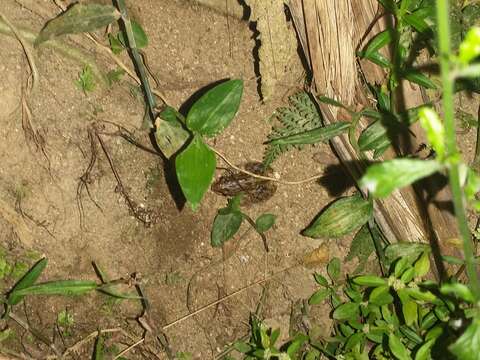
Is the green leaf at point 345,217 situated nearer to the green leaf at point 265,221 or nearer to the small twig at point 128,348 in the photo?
the green leaf at point 265,221

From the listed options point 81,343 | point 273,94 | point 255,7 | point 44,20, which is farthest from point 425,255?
point 44,20

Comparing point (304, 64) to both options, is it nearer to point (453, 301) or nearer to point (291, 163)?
point (291, 163)

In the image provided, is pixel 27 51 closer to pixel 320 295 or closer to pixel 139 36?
pixel 139 36

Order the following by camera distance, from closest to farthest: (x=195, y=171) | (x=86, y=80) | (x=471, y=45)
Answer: (x=471, y=45)
(x=195, y=171)
(x=86, y=80)

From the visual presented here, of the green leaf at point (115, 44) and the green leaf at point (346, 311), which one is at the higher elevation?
the green leaf at point (115, 44)

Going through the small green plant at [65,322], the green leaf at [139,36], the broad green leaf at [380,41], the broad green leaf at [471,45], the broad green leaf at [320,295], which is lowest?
the small green plant at [65,322]

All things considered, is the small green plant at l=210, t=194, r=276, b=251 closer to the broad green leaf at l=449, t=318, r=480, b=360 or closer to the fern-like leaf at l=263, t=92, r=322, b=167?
the fern-like leaf at l=263, t=92, r=322, b=167

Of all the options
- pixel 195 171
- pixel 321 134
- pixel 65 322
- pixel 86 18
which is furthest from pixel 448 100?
pixel 65 322

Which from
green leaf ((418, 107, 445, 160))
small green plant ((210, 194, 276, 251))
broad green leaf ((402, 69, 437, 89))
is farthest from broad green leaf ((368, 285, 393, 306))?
green leaf ((418, 107, 445, 160))

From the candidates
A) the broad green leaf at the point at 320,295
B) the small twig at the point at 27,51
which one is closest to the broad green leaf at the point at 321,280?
the broad green leaf at the point at 320,295
